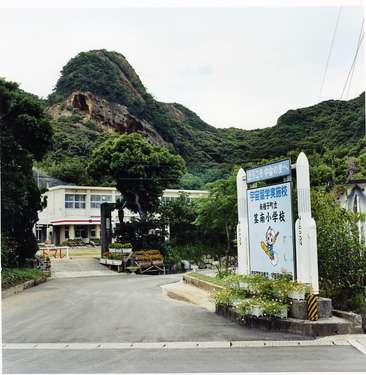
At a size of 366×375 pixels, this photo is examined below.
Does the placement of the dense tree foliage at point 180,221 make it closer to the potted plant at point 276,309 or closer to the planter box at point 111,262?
the planter box at point 111,262

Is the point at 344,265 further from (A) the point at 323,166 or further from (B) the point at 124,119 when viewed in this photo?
(B) the point at 124,119

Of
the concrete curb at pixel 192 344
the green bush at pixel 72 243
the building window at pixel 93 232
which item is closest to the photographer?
the concrete curb at pixel 192 344

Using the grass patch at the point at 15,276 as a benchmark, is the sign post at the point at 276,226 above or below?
above

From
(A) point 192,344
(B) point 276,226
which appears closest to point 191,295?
(B) point 276,226

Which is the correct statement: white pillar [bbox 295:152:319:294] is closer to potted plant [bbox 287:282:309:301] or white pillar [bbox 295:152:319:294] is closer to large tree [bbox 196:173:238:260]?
potted plant [bbox 287:282:309:301]

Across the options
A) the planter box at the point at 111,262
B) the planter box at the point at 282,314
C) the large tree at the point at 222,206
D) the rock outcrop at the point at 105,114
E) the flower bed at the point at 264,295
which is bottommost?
the planter box at the point at 111,262

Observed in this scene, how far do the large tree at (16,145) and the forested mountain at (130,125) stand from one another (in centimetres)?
1094

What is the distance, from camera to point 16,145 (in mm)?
16969

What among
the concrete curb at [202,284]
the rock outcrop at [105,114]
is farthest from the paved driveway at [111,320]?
the rock outcrop at [105,114]

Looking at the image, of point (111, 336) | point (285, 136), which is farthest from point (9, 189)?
point (285, 136)

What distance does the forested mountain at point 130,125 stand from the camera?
27.5 metres

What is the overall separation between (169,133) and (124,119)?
3226 mm

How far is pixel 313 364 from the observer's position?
6336 millimetres

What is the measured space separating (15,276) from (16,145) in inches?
158
